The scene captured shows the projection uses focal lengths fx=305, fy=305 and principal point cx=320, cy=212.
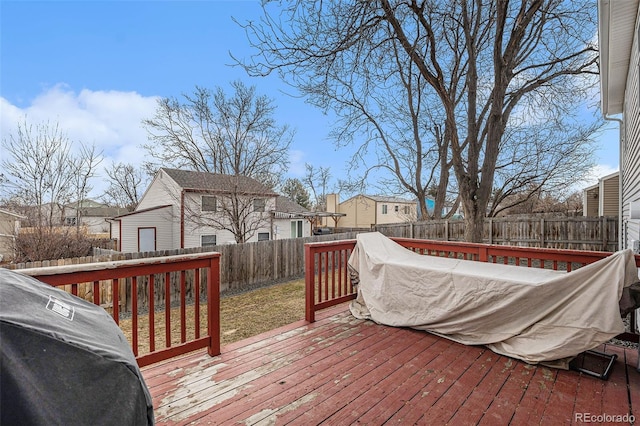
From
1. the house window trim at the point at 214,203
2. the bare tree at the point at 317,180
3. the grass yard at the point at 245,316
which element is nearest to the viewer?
the grass yard at the point at 245,316

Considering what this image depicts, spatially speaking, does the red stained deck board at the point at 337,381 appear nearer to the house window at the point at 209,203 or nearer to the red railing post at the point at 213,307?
the red railing post at the point at 213,307

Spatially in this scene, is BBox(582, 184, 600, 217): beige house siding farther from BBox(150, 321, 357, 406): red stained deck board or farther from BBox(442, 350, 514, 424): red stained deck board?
BBox(150, 321, 357, 406): red stained deck board

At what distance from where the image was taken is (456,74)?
24.3 feet

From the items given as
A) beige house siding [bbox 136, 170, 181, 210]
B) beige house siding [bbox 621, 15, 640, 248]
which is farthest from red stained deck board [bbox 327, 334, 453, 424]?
beige house siding [bbox 136, 170, 181, 210]

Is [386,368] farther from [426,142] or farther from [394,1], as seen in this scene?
[426,142]

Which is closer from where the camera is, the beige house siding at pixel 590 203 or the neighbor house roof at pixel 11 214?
the neighbor house roof at pixel 11 214

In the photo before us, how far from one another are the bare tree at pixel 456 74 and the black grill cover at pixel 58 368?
3866 millimetres

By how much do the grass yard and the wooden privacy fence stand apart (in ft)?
20.3

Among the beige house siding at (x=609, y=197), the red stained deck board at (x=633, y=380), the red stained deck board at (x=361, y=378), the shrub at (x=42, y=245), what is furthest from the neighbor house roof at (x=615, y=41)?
the shrub at (x=42, y=245)

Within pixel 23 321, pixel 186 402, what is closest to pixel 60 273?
pixel 186 402

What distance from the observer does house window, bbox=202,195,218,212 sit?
35.7 ft

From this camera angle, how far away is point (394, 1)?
15.8 feet

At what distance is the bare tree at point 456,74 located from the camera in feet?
14.4

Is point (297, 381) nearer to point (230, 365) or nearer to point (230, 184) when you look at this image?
point (230, 365)
